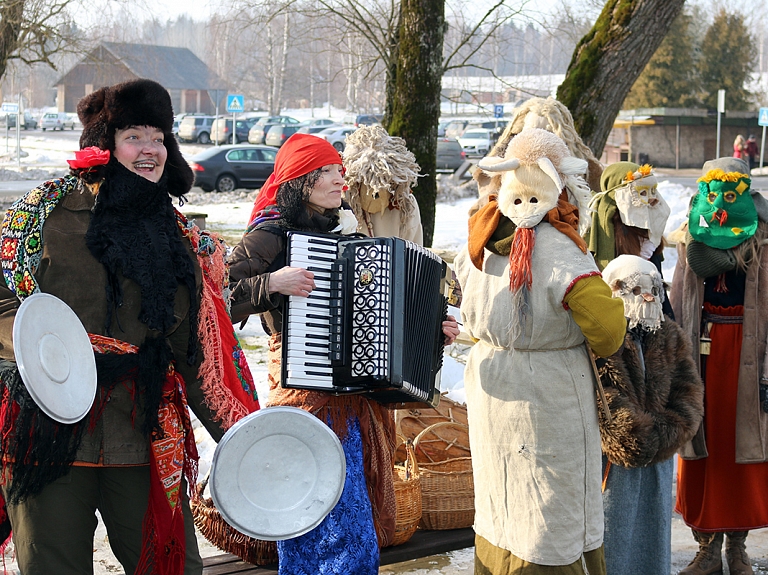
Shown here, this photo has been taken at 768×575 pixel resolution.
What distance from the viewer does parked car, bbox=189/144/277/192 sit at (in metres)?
22.8

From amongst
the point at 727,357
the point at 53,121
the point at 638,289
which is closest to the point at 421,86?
the point at 727,357

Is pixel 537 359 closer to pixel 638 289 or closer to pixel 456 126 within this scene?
pixel 638 289

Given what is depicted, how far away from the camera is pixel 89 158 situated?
9.06ft

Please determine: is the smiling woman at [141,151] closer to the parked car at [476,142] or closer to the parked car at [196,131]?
the parked car at [476,142]

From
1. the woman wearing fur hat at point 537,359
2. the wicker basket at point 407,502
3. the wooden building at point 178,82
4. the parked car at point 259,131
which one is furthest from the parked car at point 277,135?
the woman wearing fur hat at point 537,359

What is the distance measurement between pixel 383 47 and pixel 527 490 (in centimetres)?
729

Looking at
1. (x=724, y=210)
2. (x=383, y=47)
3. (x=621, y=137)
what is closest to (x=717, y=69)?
(x=621, y=137)

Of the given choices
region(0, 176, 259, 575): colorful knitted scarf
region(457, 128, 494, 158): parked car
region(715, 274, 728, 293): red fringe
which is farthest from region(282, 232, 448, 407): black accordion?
region(457, 128, 494, 158): parked car

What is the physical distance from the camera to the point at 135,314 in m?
2.84

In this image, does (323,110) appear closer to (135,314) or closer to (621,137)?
(621,137)

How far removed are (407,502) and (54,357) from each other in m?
2.02

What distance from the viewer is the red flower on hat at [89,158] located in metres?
2.75

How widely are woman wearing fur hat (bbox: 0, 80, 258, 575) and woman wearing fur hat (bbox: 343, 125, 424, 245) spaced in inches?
71.6

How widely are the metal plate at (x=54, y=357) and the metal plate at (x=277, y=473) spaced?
461mm
